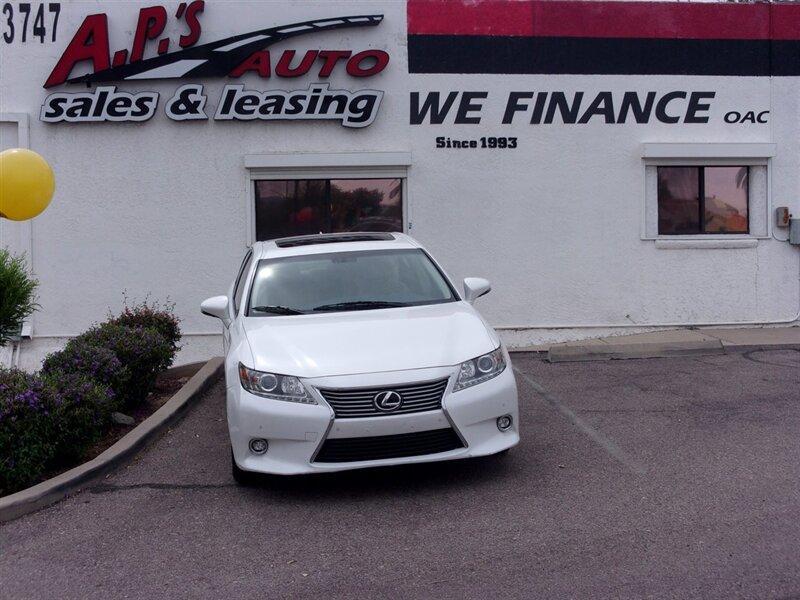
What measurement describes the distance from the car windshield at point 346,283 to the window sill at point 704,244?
5809 millimetres

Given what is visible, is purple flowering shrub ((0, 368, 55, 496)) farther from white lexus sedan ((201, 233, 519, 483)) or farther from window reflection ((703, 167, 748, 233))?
window reflection ((703, 167, 748, 233))

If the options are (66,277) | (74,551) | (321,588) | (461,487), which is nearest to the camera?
(321,588)

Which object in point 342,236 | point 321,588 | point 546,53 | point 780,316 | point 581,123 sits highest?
point 546,53

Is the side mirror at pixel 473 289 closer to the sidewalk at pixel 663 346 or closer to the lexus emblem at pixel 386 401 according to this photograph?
the lexus emblem at pixel 386 401

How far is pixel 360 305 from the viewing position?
22.8 ft

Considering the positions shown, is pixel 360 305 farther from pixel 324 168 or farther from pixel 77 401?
pixel 324 168

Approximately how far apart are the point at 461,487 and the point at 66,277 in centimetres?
768

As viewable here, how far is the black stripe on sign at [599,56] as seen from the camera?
12.0 m

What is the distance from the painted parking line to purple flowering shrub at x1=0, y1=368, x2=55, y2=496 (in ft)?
13.3

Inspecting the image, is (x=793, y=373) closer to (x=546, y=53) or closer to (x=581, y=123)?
(x=581, y=123)

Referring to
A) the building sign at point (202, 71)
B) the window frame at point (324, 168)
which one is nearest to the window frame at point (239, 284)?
the window frame at point (324, 168)

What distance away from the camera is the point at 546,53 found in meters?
12.1

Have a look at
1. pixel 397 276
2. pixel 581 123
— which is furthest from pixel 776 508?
pixel 581 123

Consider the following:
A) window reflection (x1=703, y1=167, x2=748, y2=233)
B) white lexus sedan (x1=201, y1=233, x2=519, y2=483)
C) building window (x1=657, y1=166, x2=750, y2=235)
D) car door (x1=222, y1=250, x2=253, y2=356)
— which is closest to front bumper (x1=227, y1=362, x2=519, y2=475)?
white lexus sedan (x1=201, y1=233, x2=519, y2=483)
